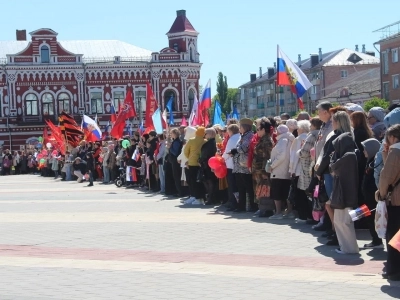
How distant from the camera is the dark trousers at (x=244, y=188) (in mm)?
17125

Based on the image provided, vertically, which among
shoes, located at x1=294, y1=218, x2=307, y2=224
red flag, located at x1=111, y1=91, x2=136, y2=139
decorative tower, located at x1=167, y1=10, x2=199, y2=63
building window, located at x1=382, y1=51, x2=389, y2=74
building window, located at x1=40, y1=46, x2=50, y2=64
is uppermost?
decorative tower, located at x1=167, y1=10, x2=199, y2=63

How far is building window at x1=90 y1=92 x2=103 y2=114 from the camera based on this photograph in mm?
74938

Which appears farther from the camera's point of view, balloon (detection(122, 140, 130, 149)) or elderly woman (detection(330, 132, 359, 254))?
balloon (detection(122, 140, 130, 149))

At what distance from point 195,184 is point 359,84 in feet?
254

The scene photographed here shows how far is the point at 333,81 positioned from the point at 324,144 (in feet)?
334

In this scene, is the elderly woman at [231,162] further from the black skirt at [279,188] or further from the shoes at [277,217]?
the black skirt at [279,188]

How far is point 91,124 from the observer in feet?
131

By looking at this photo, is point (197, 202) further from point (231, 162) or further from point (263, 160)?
point (263, 160)

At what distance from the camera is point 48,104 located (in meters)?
74.2

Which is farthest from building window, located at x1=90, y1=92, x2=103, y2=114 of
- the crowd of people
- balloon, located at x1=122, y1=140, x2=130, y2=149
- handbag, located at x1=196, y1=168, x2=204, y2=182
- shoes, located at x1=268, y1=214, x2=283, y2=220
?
shoes, located at x1=268, y1=214, x2=283, y2=220

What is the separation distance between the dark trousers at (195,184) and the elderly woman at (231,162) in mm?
2073

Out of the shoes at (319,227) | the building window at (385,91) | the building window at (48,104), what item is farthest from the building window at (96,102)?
the shoes at (319,227)

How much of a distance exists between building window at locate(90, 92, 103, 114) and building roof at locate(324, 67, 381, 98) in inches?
1143

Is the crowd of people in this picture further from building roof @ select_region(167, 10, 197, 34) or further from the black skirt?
building roof @ select_region(167, 10, 197, 34)
